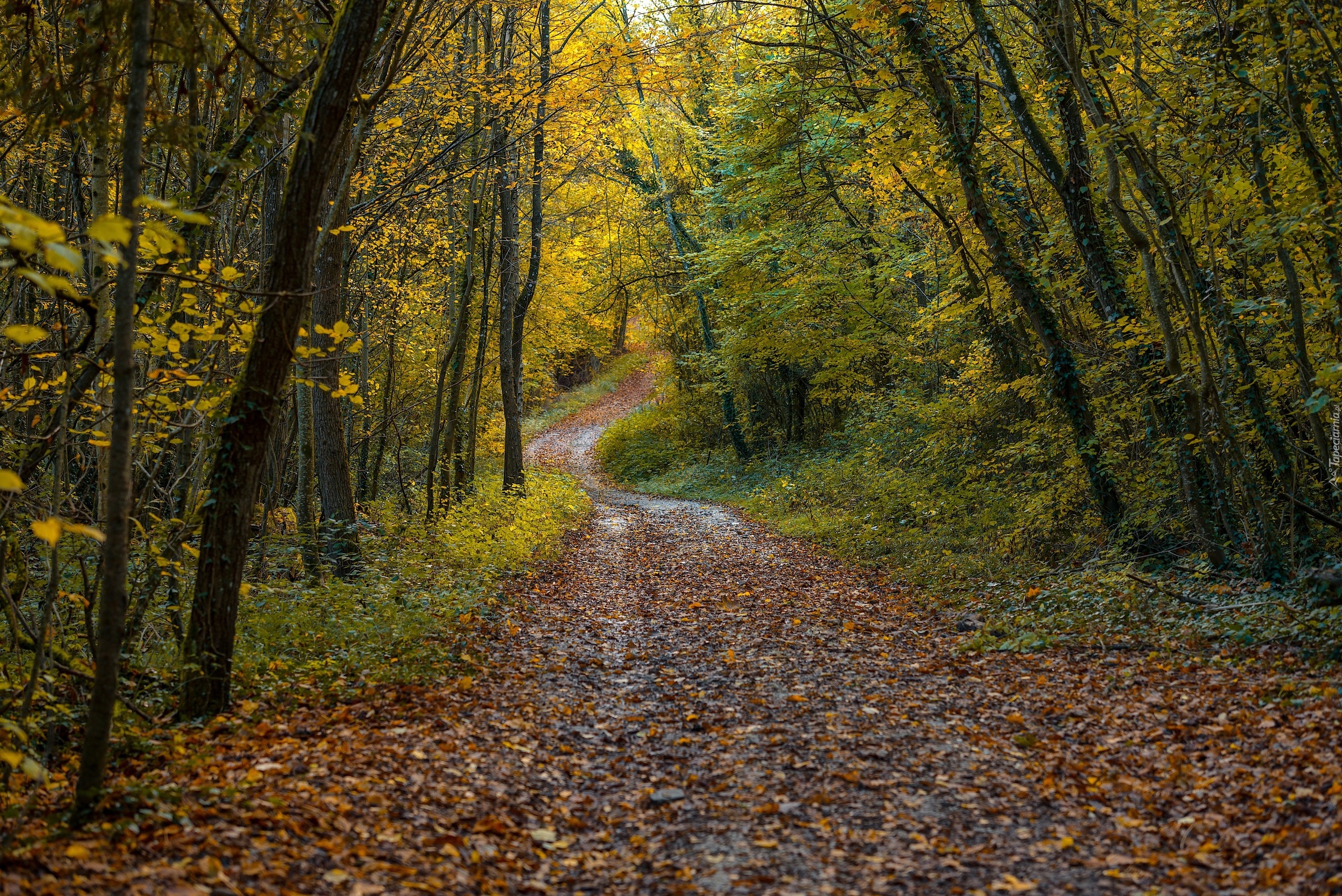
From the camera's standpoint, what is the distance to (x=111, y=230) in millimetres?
2537

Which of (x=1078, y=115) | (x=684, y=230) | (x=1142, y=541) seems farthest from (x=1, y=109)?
(x=684, y=230)

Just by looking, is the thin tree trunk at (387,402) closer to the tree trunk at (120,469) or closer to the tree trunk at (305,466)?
the tree trunk at (305,466)

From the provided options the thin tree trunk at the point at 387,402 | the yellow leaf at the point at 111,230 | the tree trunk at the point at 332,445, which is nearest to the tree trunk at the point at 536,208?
the thin tree trunk at the point at 387,402

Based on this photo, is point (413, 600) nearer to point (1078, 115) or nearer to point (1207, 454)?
point (1207, 454)

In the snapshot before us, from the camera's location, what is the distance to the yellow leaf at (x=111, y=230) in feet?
8.20

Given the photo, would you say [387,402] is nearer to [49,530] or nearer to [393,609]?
[393,609]

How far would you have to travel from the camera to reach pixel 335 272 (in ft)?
31.1

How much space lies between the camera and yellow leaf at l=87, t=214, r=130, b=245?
2500 millimetres

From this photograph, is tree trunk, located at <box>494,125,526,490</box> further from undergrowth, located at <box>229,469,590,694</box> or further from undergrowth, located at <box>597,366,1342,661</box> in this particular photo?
undergrowth, located at <box>597,366,1342,661</box>

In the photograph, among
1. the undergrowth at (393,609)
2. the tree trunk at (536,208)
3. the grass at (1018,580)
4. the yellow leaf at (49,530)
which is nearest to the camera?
the yellow leaf at (49,530)

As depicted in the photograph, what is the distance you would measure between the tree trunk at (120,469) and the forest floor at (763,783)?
0.35 m

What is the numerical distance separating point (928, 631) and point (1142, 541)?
2.49 m

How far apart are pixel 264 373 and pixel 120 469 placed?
1678 millimetres

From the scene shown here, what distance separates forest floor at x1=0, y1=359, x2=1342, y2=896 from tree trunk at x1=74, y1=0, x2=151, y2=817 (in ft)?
1.16
